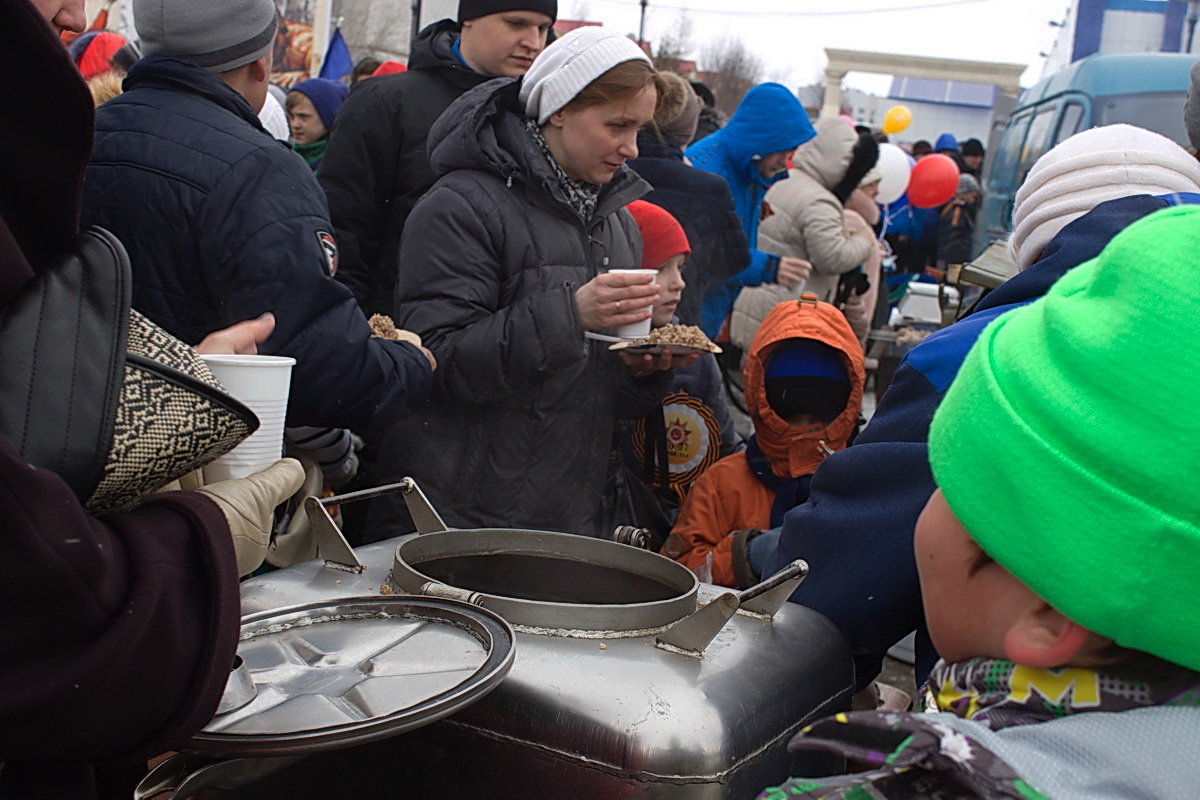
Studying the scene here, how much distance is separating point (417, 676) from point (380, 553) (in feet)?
1.78

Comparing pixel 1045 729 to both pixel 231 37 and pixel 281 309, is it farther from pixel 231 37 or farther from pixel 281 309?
pixel 231 37

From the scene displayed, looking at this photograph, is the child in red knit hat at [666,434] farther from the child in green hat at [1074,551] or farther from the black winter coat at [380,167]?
the child in green hat at [1074,551]

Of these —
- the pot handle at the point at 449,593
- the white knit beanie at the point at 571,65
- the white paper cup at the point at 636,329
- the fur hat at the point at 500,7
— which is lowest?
the white paper cup at the point at 636,329

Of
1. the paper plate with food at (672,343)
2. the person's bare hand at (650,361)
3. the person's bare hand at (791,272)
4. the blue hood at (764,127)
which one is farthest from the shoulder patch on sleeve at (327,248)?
the person's bare hand at (791,272)

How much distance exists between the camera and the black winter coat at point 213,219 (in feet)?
6.55

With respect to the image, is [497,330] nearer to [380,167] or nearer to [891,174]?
[380,167]

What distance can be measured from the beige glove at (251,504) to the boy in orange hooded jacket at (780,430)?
1.84 m

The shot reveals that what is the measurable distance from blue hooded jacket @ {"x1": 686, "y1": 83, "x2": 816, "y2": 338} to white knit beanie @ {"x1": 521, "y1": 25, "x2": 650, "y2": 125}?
2886mm

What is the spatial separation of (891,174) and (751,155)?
505cm

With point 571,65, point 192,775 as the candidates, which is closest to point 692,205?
point 571,65

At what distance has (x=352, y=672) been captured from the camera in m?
1.20

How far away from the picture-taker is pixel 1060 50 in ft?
61.7

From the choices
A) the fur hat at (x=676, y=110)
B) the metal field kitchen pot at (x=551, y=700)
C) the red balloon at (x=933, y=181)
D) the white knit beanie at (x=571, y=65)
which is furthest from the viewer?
the red balloon at (x=933, y=181)

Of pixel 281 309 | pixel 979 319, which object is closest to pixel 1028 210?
pixel 979 319
